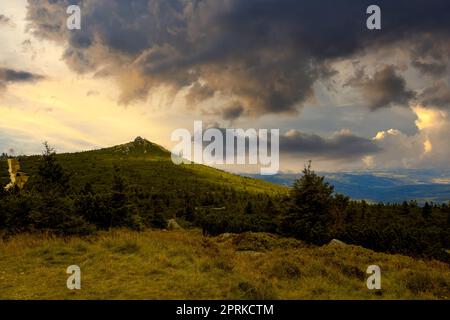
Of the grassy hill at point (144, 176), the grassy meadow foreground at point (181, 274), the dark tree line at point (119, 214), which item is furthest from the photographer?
the grassy hill at point (144, 176)

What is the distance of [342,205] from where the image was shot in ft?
118

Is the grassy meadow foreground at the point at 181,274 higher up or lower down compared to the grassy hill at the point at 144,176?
lower down

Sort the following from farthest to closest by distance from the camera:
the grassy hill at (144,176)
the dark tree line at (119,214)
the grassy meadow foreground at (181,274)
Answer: the grassy hill at (144,176) < the dark tree line at (119,214) < the grassy meadow foreground at (181,274)

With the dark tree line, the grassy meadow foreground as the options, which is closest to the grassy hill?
the dark tree line

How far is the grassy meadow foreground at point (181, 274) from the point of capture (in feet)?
34.4

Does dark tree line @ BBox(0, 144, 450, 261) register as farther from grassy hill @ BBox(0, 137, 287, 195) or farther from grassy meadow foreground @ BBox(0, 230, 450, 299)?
grassy hill @ BBox(0, 137, 287, 195)

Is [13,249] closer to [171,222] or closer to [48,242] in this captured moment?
[48,242]

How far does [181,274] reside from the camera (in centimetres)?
1219

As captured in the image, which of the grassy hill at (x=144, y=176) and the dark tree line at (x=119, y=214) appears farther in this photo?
the grassy hill at (x=144, y=176)

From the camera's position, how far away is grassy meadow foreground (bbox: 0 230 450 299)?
1049 cm

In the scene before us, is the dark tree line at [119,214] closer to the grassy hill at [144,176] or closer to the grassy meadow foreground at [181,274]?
the grassy meadow foreground at [181,274]

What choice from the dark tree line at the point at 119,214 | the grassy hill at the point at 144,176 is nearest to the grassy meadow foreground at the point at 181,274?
the dark tree line at the point at 119,214
